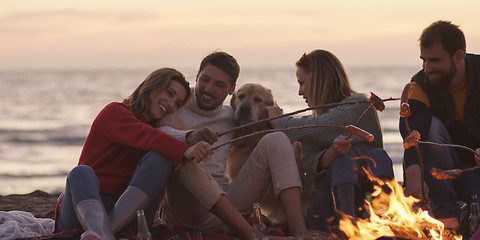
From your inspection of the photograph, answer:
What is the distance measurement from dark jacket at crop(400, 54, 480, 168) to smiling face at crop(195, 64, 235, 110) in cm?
146

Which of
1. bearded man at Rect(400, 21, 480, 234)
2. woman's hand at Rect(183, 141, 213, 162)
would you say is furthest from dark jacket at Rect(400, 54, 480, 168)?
woman's hand at Rect(183, 141, 213, 162)

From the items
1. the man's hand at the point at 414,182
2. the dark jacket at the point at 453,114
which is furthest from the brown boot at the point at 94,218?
the dark jacket at the point at 453,114

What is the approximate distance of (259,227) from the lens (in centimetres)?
411

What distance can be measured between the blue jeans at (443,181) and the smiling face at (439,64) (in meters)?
0.33

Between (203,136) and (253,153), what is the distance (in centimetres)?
44

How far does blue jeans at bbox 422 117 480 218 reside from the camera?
4.98 m

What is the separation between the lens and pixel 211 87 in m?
5.27

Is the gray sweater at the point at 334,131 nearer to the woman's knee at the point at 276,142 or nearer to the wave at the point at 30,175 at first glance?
the woman's knee at the point at 276,142

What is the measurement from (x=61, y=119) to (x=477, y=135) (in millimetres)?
18124

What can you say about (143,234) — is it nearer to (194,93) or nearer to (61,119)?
(194,93)

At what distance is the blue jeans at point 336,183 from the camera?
15.5 feet

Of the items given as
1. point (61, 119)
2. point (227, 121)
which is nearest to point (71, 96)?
point (61, 119)

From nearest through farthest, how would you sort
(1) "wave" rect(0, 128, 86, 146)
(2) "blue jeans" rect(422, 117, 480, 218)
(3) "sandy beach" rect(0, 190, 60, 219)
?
1. (2) "blue jeans" rect(422, 117, 480, 218)
2. (3) "sandy beach" rect(0, 190, 60, 219)
3. (1) "wave" rect(0, 128, 86, 146)

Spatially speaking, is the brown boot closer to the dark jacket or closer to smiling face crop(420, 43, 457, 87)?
the dark jacket
